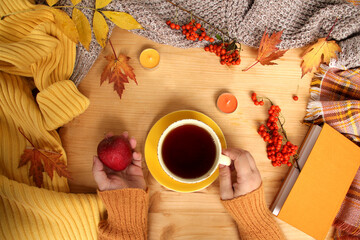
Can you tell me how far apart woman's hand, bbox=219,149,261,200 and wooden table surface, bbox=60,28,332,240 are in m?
0.04

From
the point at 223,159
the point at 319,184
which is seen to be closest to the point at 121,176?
the point at 223,159

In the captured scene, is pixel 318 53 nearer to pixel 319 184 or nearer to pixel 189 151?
pixel 319 184

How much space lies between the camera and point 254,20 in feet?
2.65

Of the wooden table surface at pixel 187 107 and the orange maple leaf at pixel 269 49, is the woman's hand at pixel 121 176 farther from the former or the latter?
the orange maple leaf at pixel 269 49

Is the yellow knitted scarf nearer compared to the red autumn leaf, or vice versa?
the yellow knitted scarf

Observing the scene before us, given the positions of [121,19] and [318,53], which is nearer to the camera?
[121,19]

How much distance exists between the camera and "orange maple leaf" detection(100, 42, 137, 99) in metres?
0.79

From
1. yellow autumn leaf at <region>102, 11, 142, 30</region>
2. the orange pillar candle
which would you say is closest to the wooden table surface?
the orange pillar candle

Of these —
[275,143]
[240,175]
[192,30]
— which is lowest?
[240,175]

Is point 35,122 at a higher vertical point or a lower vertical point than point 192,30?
lower

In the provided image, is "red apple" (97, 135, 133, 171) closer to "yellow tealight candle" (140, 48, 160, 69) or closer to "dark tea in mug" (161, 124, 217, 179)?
"dark tea in mug" (161, 124, 217, 179)

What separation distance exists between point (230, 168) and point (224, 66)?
34 centimetres

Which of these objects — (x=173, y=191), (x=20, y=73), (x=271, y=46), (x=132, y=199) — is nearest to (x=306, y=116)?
(x=271, y=46)

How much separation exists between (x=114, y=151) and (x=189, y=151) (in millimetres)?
219
